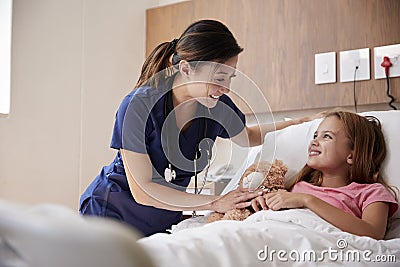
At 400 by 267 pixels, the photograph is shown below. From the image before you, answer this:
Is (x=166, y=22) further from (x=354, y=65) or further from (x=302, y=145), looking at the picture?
(x=302, y=145)

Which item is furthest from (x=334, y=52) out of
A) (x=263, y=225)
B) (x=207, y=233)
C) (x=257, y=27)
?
(x=207, y=233)

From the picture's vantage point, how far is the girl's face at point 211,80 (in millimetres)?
1508

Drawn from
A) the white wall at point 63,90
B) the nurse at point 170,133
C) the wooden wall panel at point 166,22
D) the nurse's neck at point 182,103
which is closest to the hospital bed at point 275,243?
the nurse at point 170,133

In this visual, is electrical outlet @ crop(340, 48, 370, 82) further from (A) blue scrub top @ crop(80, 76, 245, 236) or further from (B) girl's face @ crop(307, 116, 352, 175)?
(A) blue scrub top @ crop(80, 76, 245, 236)

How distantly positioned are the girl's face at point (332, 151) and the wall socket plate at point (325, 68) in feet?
2.44

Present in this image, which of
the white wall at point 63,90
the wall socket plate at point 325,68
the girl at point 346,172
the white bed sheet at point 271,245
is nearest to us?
the white bed sheet at point 271,245

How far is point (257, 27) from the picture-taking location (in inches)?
106

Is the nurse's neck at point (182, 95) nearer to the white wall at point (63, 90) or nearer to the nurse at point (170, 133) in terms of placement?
the nurse at point (170, 133)

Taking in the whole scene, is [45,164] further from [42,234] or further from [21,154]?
[42,234]

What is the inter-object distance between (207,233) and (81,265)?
22.2 inches

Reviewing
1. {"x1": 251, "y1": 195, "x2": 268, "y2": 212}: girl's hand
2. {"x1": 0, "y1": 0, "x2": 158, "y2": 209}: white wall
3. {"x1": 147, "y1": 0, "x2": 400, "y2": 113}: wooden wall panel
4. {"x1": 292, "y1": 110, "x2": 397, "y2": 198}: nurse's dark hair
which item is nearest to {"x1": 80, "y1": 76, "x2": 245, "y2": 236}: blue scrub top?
{"x1": 251, "y1": 195, "x2": 268, "y2": 212}: girl's hand

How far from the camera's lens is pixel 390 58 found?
2.24 meters

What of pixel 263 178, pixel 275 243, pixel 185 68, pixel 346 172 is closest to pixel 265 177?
pixel 263 178

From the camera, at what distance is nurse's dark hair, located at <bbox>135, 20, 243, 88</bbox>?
60.3 inches
